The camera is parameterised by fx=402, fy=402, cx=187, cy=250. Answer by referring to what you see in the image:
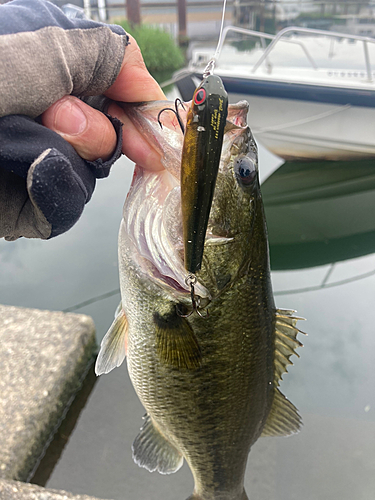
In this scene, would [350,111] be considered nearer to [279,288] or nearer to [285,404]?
[279,288]

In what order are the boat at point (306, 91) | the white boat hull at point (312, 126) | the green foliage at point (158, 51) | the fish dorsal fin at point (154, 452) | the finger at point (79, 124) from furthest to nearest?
the green foliage at point (158, 51)
the white boat hull at point (312, 126)
the boat at point (306, 91)
the fish dorsal fin at point (154, 452)
the finger at point (79, 124)

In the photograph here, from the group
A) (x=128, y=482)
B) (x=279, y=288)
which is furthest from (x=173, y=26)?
(x=128, y=482)

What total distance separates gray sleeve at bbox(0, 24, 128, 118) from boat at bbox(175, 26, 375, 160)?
5.04 metres

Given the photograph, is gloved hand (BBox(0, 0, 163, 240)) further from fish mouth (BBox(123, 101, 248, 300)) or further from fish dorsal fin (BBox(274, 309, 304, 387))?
fish dorsal fin (BBox(274, 309, 304, 387))

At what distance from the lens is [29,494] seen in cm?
184

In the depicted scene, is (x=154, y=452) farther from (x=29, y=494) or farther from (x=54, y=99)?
(x=54, y=99)

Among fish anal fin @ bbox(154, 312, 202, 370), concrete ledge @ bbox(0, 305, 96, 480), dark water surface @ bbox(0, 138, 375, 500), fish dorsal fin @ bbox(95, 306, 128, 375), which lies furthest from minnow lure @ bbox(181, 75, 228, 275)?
dark water surface @ bbox(0, 138, 375, 500)

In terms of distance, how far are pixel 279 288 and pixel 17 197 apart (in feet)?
12.7

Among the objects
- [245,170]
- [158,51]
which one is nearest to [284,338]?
[245,170]

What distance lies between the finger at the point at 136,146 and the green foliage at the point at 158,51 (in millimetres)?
12070

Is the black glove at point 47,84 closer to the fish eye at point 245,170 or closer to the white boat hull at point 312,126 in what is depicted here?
the fish eye at point 245,170

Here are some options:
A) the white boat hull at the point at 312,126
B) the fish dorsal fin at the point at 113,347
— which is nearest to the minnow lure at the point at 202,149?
the fish dorsal fin at the point at 113,347

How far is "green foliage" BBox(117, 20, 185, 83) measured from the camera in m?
12.3

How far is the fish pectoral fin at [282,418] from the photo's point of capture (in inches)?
56.0
